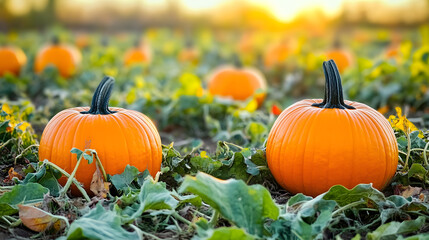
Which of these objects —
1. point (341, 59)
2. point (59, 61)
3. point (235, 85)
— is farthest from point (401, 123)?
point (59, 61)

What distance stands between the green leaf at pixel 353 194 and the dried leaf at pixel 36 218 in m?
1.33

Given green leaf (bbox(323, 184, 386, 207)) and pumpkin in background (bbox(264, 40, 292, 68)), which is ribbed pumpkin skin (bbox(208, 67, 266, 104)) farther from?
green leaf (bbox(323, 184, 386, 207))

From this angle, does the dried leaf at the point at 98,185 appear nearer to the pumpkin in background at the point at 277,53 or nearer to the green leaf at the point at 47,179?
the green leaf at the point at 47,179

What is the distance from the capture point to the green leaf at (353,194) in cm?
242

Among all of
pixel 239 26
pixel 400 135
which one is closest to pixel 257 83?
pixel 400 135

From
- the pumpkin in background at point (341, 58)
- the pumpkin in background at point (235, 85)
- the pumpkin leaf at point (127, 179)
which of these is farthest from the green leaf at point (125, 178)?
the pumpkin in background at point (341, 58)

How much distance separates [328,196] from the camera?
2465 millimetres

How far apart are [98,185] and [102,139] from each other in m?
0.27

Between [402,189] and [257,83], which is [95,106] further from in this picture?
[257,83]

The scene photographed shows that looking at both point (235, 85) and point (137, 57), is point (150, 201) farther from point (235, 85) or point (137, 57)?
point (137, 57)

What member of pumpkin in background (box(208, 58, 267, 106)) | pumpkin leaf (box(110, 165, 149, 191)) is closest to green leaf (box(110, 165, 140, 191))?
pumpkin leaf (box(110, 165, 149, 191))

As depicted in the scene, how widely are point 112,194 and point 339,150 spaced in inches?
52.1

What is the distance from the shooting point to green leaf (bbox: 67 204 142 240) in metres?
2.05

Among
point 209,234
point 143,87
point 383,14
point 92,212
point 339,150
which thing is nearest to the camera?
point 209,234
